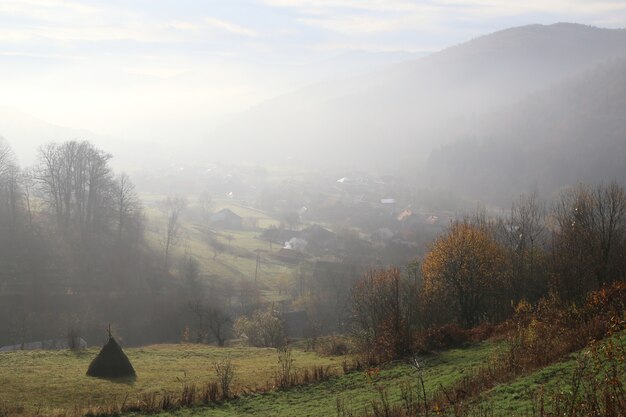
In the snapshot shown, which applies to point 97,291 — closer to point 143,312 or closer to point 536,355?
point 143,312

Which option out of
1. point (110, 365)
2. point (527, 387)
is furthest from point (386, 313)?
point (527, 387)

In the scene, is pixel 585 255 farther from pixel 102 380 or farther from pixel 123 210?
pixel 123 210

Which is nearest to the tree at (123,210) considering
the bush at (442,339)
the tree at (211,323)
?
the tree at (211,323)

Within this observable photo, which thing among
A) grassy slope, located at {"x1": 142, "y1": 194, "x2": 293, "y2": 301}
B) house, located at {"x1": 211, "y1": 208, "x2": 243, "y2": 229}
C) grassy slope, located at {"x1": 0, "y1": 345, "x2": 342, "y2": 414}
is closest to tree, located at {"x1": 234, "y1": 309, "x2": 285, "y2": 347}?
grassy slope, located at {"x1": 0, "y1": 345, "x2": 342, "y2": 414}

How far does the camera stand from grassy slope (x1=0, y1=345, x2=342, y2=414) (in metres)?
19.8

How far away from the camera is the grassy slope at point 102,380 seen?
1977 centimetres

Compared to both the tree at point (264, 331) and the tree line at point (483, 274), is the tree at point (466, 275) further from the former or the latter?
the tree at point (264, 331)

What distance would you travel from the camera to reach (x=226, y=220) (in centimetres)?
12444

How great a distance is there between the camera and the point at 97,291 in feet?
197

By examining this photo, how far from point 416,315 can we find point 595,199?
2046 centimetres

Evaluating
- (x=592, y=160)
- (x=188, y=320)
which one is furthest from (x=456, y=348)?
(x=592, y=160)

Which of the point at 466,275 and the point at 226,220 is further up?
the point at 226,220

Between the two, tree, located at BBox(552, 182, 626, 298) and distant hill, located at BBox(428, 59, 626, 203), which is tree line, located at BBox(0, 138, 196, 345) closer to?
tree, located at BBox(552, 182, 626, 298)

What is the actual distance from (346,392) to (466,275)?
21.0m
